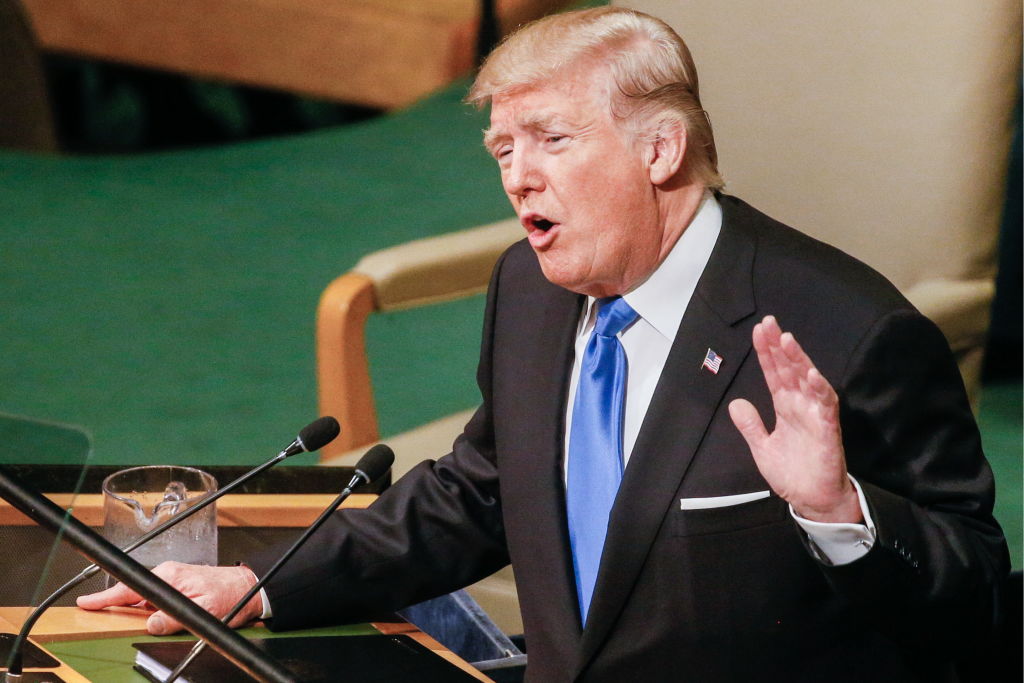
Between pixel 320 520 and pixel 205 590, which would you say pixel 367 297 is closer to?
pixel 205 590

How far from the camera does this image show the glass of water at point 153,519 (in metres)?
1.80

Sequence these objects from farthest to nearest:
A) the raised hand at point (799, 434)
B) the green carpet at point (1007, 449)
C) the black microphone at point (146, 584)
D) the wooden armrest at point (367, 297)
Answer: the green carpet at point (1007, 449) → the wooden armrest at point (367, 297) → the raised hand at point (799, 434) → the black microphone at point (146, 584)

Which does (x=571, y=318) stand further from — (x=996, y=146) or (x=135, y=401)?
(x=135, y=401)

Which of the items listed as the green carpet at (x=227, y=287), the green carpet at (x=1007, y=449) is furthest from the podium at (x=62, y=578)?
the green carpet at (x=1007, y=449)

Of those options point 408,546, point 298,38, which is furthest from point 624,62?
point 298,38

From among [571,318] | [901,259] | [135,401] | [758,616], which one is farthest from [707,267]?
[135,401]

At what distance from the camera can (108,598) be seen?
1707mm

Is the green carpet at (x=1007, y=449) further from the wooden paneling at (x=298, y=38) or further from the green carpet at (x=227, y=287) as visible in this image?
the wooden paneling at (x=298, y=38)

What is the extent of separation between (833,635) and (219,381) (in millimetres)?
2961

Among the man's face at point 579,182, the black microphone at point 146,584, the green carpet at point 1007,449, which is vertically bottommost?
the green carpet at point 1007,449

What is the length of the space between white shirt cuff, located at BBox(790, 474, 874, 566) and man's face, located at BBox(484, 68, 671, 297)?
1.25 ft

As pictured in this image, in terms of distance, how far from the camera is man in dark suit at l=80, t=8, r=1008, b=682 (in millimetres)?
1551

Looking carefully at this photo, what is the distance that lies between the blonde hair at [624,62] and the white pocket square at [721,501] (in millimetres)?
394

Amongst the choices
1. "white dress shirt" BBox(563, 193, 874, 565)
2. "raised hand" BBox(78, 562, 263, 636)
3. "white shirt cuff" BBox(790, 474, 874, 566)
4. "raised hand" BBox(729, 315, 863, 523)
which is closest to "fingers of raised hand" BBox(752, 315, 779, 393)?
"raised hand" BBox(729, 315, 863, 523)
